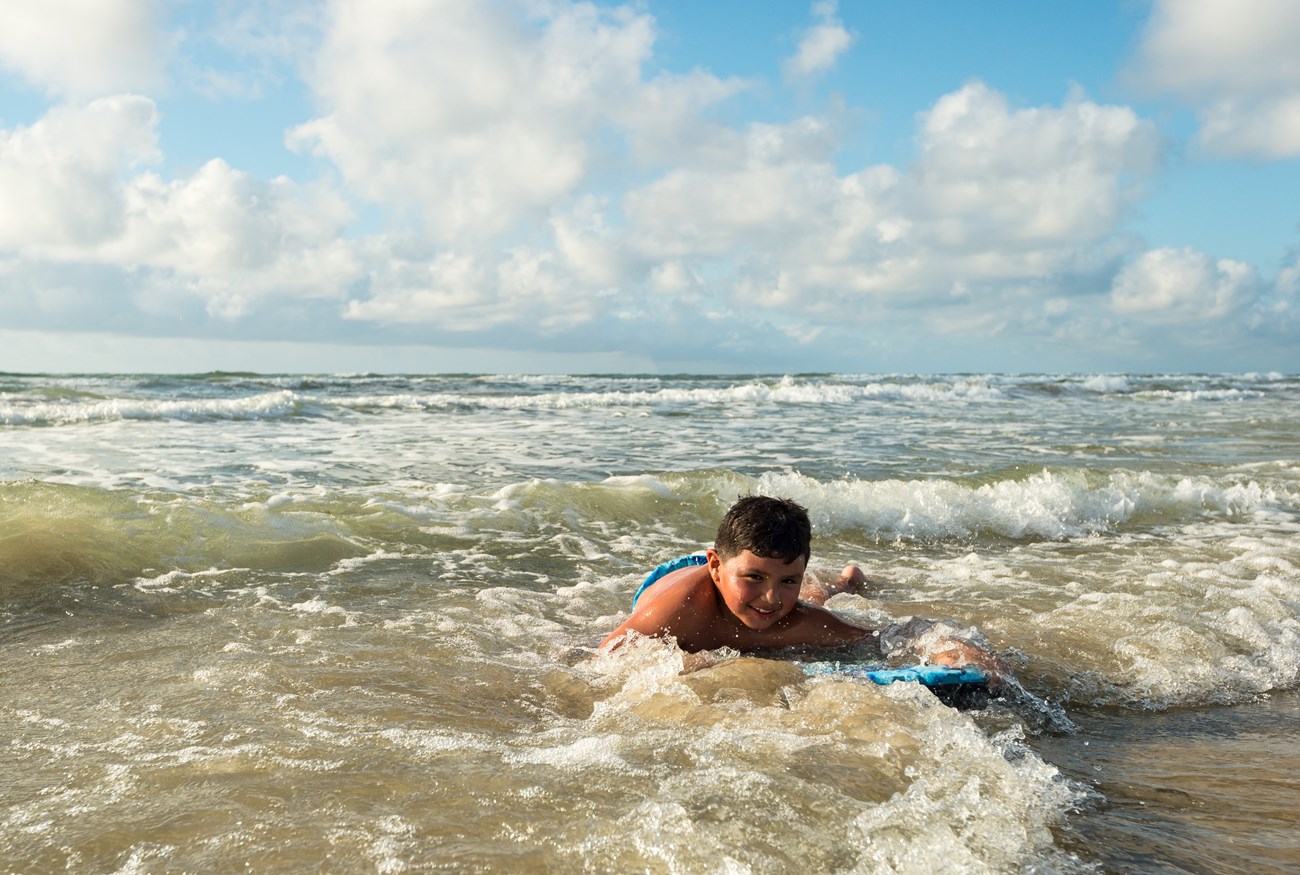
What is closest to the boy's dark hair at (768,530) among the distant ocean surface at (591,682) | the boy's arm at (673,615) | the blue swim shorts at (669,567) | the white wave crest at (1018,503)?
the boy's arm at (673,615)

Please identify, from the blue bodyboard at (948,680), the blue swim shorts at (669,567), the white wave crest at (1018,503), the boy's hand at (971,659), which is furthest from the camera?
the white wave crest at (1018,503)

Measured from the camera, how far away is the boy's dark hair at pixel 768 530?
4.23m

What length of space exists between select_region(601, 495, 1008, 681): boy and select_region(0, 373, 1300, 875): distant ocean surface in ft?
0.81

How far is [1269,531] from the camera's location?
8.43 metres

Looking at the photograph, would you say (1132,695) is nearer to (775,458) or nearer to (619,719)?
(619,719)

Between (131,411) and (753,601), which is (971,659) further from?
(131,411)

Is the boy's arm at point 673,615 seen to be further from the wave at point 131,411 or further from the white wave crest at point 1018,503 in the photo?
the wave at point 131,411

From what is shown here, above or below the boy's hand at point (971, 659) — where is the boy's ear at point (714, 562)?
above

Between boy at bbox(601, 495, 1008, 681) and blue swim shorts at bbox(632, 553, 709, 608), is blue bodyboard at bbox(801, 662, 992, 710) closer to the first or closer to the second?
boy at bbox(601, 495, 1008, 681)

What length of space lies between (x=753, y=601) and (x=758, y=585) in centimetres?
11

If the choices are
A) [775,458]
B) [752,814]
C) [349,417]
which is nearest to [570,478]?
[775,458]

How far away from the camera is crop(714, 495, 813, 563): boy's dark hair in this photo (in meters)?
4.23

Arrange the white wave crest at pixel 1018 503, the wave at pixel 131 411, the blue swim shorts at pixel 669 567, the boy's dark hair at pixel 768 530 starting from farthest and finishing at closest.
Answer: the wave at pixel 131 411, the white wave crest at pixel 1018 503, the blue swim shorts at pixel 669 567, the boy's dark hair at pixel 768 530

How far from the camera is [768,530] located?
4215 mm
